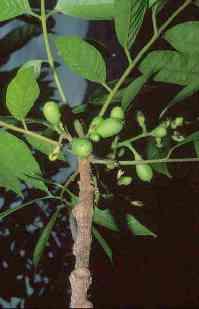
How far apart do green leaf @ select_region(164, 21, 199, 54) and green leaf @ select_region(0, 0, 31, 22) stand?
21cm

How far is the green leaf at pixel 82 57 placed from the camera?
591 millimetres

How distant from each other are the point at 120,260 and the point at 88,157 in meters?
2.35

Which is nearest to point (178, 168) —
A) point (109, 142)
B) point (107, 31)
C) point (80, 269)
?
point (109, 142)

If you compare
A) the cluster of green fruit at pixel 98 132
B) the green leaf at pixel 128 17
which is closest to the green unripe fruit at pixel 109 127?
the cluster of green fruit at pixel 98 132

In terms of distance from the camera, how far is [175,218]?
2.54 meters

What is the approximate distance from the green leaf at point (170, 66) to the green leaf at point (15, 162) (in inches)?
8.2

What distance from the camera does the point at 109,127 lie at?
561 millimetres

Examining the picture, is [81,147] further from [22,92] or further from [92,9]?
[92,9]

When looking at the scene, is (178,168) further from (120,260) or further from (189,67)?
(120,260)

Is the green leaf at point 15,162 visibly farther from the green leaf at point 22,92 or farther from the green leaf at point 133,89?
the green leaf at point 133,89

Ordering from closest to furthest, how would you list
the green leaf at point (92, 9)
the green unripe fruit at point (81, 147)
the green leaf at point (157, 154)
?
the green unripe fruit at point (81, 147) < the green leaf at point (92, 9) < the green leaf at point (157, 154)

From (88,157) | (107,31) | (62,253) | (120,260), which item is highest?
(107,31)

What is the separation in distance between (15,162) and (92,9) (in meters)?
0.24

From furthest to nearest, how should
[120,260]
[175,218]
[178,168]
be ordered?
[120,260] → [175,218] → [178,168]
